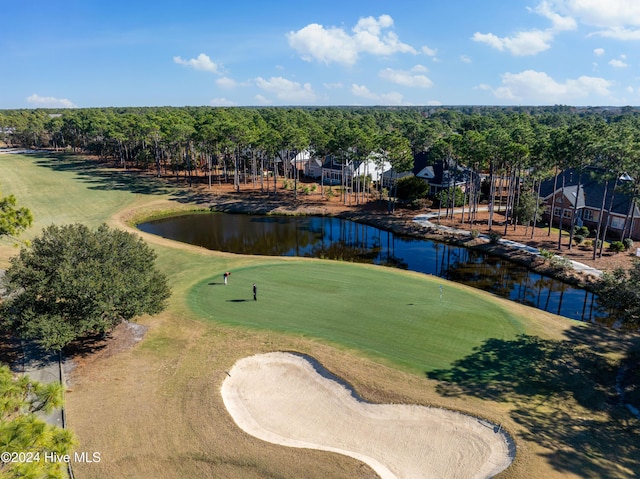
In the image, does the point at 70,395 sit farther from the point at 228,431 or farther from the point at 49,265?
the point at 228,431

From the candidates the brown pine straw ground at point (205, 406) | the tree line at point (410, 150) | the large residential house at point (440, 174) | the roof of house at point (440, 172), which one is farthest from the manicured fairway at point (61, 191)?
the large residential house at point (440, 174)

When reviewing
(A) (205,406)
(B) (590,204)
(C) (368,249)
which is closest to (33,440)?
(A) (205,406)

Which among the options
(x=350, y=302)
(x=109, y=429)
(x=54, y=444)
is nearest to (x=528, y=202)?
(x=350, y=302)

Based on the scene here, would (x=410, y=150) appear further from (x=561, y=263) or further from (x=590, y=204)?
(x=561, y=263)

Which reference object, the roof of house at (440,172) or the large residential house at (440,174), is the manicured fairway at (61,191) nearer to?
the roof of house at (440,172)

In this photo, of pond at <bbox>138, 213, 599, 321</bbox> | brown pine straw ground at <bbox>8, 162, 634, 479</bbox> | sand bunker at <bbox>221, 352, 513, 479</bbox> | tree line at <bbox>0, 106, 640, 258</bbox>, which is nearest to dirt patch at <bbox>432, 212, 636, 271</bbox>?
tree line at <bbox>0, 106, 640, 258</bbox>

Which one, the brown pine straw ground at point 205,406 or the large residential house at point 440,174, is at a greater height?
the large residential house at point 440,174
